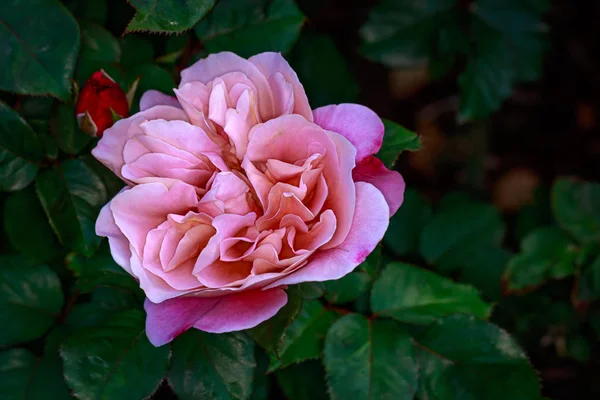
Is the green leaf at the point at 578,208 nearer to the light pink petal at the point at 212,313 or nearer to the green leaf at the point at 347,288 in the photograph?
the green leaf at the point at 347,288

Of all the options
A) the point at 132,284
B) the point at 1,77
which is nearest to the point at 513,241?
the point at 132,284

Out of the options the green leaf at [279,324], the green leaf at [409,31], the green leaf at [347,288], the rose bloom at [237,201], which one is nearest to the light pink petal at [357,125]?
the rose bloom at [237,201]

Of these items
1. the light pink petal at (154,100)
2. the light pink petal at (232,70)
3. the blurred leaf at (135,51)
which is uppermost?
the light pink petal at (232,70)

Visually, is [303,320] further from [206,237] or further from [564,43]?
[564,43]

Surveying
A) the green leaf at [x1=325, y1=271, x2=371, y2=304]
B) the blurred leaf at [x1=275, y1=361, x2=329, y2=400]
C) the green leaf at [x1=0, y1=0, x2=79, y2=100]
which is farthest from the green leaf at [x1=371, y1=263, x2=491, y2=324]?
the green leaf at [x1=0, y1=0, x2=79, y2=100]

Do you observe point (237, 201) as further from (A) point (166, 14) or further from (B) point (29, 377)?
(B) point (29, 377)

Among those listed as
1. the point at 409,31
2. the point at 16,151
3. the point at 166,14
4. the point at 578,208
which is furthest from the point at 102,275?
the point at 578,208

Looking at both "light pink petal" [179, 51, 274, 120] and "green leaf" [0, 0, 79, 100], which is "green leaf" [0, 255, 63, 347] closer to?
"green leaf" [0, 0, 79, 100]
